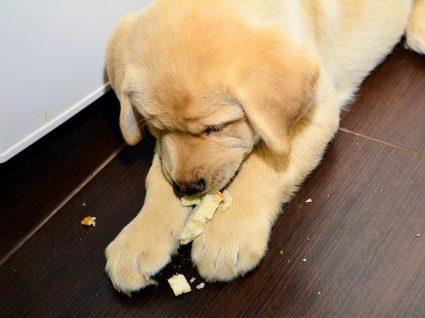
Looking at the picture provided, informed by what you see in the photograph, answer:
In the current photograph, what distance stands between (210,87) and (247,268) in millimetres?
605

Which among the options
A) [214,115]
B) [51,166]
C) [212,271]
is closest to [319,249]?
[212,271]

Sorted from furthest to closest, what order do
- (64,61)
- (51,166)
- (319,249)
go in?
(51,166) < (64,61) < (319,249)

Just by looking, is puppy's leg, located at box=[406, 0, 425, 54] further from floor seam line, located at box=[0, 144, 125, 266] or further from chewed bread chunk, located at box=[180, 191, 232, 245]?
floor seam line, located at box=[0, 144, 125, 266]

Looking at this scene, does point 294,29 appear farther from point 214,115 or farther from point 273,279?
point 273,279

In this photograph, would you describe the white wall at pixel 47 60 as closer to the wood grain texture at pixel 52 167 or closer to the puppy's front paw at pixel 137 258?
the wood grain texture at pixel 52 167

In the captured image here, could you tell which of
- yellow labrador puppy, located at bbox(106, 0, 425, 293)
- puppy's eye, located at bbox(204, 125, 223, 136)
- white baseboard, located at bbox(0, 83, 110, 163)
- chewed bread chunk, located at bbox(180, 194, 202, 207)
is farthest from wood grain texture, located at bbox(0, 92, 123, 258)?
puppy's eye, located at bbox(204, 125, 223, 136)

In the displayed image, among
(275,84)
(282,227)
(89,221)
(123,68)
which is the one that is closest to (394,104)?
(282,227)

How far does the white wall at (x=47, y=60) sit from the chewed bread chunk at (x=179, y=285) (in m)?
0.82

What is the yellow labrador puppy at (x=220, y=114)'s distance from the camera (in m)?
1.60

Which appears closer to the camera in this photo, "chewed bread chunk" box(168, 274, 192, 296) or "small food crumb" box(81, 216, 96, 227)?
"chewed bread chunk" box(168, 274, 192, 296)

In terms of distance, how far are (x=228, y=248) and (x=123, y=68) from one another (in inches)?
27.2

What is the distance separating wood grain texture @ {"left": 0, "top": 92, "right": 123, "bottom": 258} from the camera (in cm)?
223

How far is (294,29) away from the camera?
78.0 inches

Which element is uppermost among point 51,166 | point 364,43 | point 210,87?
point 210,87
